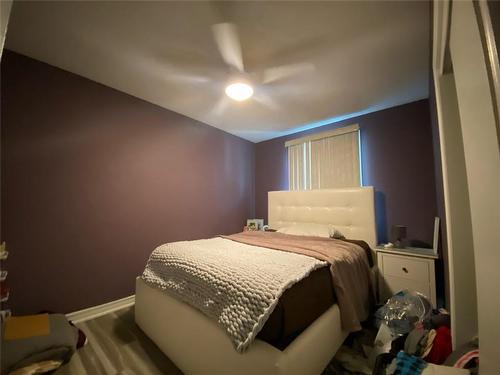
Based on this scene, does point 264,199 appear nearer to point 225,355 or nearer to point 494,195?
point 225,355

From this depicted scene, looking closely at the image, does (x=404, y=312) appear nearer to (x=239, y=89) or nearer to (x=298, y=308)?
(x=298, y=308)

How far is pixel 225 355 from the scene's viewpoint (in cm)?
107

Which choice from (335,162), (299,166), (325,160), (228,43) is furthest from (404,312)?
(228,43)

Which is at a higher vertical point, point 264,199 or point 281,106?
point 281,106

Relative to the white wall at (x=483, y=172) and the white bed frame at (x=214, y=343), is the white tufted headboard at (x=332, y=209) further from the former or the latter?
the white wall at (x=483, y=172)

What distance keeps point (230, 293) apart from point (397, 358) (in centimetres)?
90

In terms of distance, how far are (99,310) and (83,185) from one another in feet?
4.32

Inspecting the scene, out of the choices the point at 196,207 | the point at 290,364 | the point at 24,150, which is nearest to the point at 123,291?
the point at 196,207

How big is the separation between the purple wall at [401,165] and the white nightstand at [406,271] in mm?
536

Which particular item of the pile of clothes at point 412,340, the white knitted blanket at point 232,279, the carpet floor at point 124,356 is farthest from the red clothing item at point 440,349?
the white knitted blanket at point 232,279

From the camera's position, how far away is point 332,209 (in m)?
2.79

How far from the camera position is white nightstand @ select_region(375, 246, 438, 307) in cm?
189

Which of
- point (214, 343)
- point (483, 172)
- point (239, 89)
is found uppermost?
point (239, 89)

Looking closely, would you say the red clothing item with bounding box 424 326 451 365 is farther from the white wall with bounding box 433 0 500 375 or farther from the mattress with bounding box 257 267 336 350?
the white wall with bounding box 433 0 500 375
